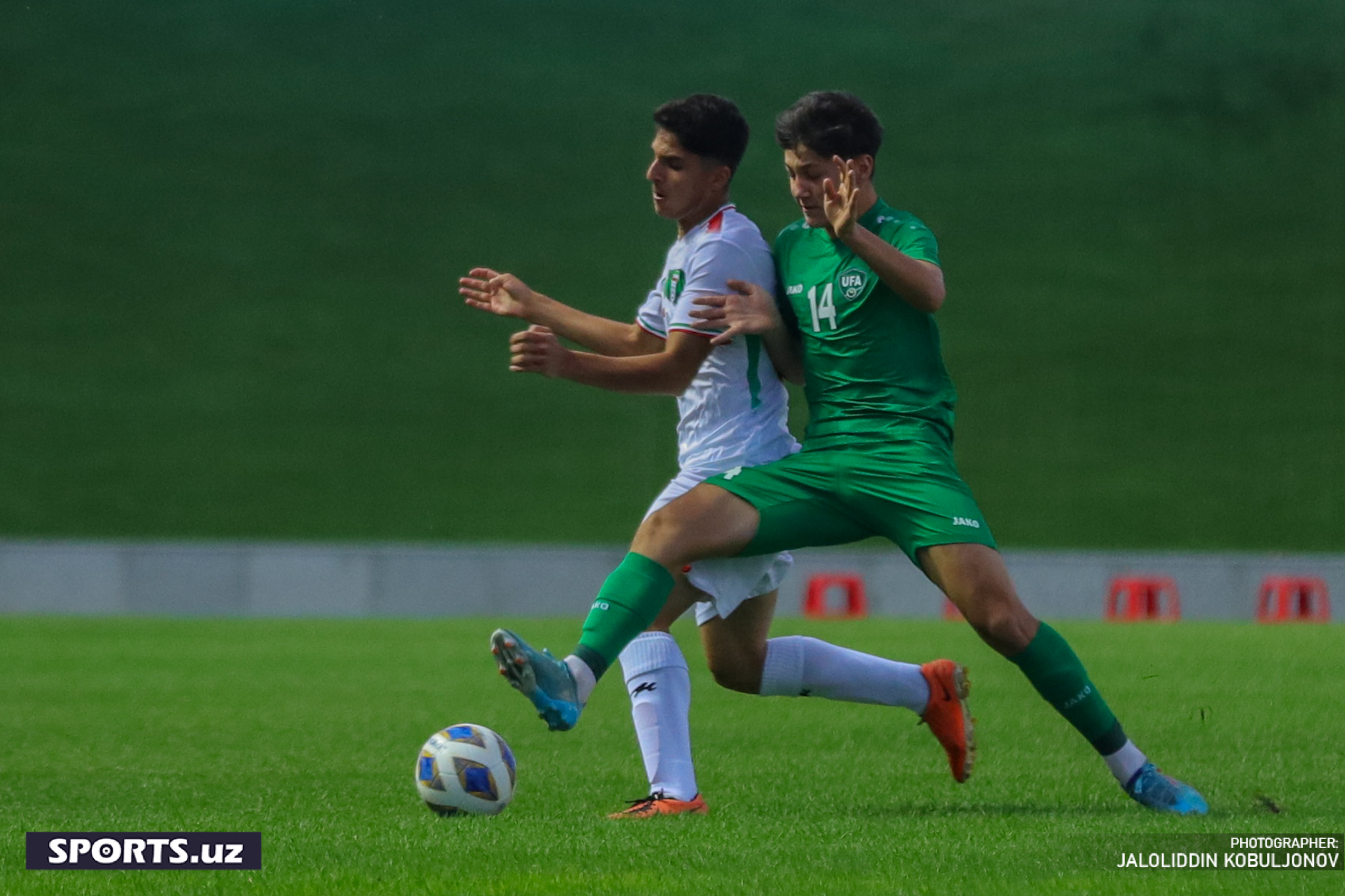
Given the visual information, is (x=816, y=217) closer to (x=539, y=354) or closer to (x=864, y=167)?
(x=864, y=167)

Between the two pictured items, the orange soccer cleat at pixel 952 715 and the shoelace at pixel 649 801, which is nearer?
the shoelace at pixel 649 801

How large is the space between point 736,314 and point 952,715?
5.02ft

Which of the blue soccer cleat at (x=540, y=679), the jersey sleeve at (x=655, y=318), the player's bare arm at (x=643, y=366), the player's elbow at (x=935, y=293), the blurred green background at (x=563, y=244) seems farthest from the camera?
the blurred green background at (x=563, y=244)

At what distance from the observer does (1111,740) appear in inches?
216

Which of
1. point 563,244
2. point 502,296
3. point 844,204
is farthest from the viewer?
point 563,244

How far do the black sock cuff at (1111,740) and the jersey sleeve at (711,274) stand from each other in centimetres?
168

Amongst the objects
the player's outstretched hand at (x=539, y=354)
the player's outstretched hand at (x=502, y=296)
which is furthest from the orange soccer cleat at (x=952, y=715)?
the player's outstretched hand at (x=502, y=296)

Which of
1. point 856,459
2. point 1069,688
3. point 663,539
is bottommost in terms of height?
point 1069,688

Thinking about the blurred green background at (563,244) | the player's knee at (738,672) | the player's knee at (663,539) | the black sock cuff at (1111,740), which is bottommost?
the black sock cuff at (1111,740)

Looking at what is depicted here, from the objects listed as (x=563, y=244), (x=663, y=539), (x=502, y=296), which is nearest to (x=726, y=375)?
(x=663, y=539)

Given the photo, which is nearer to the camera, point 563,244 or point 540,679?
point 540,679

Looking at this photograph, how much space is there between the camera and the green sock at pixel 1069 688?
17.9 feet

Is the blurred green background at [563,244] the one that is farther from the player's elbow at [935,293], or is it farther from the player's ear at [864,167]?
the player's elbow at [935,293]

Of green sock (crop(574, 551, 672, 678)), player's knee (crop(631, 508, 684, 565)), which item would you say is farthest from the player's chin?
green sock (crop(574, 551, 672, 678))
